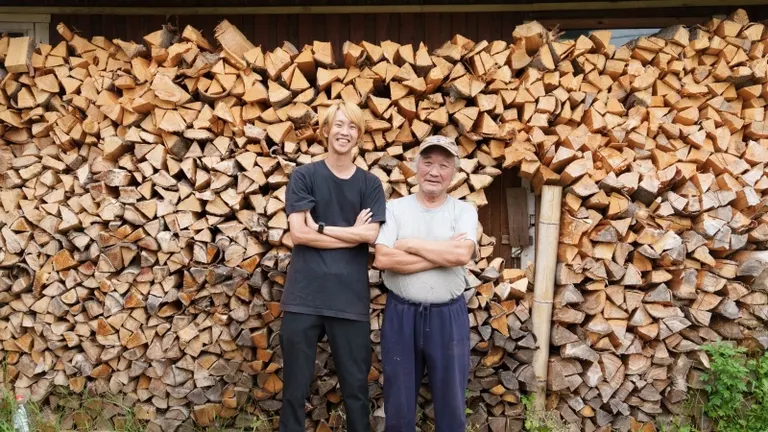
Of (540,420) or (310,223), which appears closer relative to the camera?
(310,223)

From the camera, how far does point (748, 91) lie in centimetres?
402

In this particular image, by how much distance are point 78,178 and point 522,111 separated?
2.92 metres

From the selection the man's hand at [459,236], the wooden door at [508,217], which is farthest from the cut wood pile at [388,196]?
the man's hand at [459,236]

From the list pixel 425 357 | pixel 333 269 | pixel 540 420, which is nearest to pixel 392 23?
pixel 333 269

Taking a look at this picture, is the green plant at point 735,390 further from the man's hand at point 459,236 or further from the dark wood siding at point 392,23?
the dark wood siding at point 392,23

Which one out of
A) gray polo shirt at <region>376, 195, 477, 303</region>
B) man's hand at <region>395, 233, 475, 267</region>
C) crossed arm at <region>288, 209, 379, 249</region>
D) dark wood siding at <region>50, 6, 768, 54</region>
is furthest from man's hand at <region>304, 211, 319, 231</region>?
dark wood siding at <region>50, 6, 768, 54</region>

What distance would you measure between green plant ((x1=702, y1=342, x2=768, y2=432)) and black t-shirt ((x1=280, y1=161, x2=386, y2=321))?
2327mm

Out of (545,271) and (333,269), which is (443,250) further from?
(545,271)

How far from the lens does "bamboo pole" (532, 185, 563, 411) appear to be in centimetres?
381

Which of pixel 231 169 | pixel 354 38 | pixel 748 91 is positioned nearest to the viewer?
pixel 231 169

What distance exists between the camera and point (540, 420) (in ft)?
12.6

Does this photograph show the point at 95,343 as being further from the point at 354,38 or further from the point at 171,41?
the point at 354,38

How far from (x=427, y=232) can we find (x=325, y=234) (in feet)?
1.73

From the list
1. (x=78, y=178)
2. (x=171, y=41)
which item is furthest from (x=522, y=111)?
(x=78, y=178)
